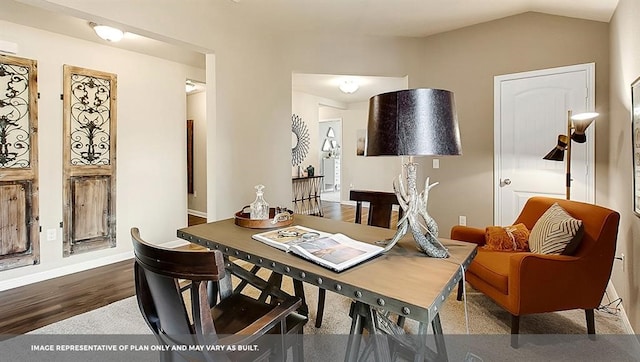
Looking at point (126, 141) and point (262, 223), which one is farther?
point (126, 141)

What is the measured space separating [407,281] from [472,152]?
3.23 meters

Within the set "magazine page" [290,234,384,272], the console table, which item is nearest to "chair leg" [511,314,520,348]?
"magazine page" [290,234,384,272]

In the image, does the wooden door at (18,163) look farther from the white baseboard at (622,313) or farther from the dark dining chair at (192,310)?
the white baseboard at (622,313)

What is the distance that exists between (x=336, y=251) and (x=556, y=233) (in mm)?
1643

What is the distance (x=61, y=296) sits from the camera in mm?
2705

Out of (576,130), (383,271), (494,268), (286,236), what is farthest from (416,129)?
(576,130)

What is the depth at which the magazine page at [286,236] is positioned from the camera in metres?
1.46

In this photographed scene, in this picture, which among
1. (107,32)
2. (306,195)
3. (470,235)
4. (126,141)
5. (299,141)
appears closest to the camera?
(470,235)

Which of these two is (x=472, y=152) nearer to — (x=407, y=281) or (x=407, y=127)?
(x=407, y=127)

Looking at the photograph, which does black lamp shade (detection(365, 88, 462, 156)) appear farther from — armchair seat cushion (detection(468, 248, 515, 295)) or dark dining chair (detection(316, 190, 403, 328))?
armchair seat cushion (detection(468, 248, 515, 295))

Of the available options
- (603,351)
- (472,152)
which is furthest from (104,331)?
(472,152)

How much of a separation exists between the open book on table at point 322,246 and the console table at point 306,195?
4.40 m

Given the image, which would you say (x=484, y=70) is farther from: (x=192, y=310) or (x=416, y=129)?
(x=192, y=310)

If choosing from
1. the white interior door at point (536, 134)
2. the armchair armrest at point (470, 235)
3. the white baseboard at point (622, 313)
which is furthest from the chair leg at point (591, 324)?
the white interior door at point (536, 134)
